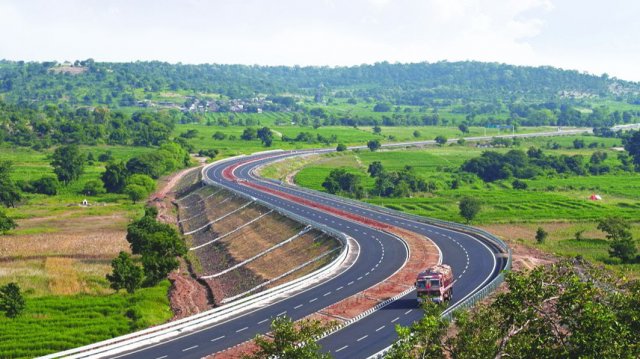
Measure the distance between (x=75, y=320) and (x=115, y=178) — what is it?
109 m

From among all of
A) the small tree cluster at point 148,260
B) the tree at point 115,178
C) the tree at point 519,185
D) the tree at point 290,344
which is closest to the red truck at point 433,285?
the tree at point 290,344

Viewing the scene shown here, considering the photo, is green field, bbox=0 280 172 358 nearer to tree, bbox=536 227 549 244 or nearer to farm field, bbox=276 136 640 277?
farm field, bbox=276 136 640 277

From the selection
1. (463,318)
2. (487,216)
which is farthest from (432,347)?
(487,216)

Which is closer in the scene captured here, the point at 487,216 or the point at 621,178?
the point at 487,216

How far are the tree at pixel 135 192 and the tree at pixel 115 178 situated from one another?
1153cm

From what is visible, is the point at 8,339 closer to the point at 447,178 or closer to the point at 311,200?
the point at 311,200

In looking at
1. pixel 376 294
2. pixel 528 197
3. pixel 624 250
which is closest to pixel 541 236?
pixel 624 250

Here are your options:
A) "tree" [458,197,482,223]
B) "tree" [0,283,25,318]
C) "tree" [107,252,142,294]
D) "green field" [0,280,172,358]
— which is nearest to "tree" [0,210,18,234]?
"tree" [107,252,142,294]

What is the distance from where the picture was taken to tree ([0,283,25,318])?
60503 mm

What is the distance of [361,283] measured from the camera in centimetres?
6650

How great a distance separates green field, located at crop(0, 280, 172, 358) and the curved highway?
8.54 m

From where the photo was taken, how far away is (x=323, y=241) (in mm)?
89938

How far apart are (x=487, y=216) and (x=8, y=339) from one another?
85173 mm

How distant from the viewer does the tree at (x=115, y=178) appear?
164 metres
